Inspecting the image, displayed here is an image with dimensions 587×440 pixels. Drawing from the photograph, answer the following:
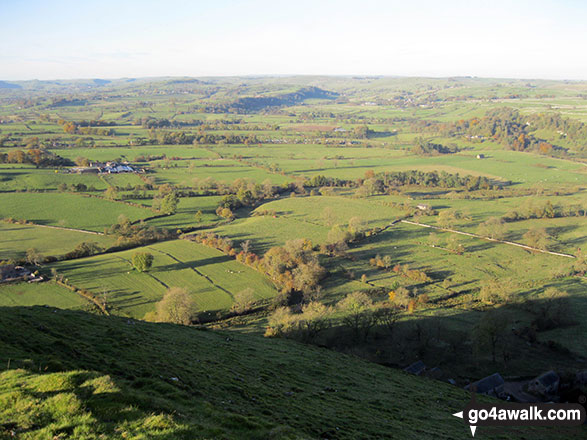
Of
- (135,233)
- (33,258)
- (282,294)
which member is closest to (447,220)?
(282,294)

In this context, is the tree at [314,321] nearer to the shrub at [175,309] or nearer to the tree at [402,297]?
the tree at [402,297]

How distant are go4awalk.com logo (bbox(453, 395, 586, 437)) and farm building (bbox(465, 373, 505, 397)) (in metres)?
3.03

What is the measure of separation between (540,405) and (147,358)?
37.7m

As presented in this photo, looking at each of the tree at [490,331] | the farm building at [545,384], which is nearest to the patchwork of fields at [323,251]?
the tree at [490,331]

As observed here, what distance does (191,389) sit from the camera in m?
21.6

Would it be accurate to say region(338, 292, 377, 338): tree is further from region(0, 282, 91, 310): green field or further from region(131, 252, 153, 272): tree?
region(0, 282, 91, 310): green field

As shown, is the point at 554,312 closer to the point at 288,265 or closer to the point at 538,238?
the point at 538,238

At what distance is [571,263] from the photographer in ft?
255

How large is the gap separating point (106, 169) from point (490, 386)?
5934 inches

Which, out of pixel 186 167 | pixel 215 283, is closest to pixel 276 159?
pixel 186 167

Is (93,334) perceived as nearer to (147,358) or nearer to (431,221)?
(147,358)

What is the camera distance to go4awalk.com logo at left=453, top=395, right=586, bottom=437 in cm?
3088

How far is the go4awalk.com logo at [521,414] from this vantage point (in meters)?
30.9

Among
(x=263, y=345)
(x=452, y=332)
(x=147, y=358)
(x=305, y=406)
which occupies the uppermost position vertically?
(x=147, y=358)
